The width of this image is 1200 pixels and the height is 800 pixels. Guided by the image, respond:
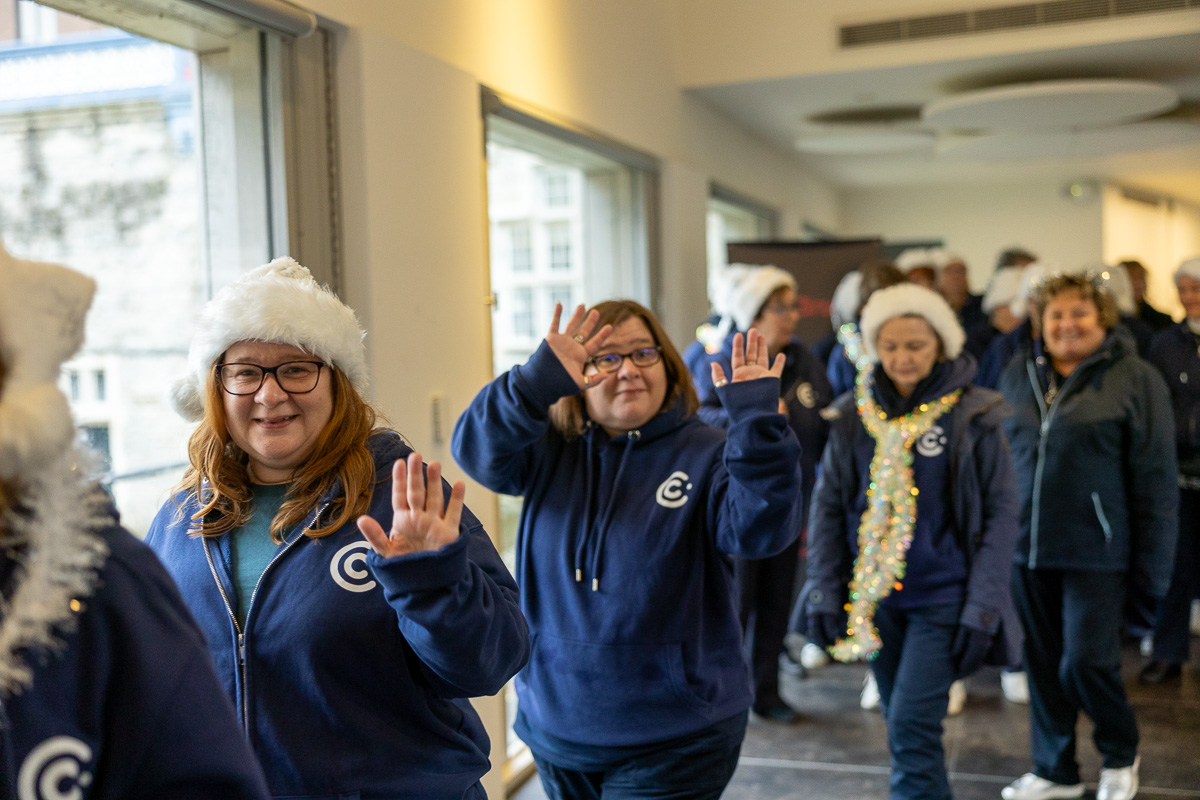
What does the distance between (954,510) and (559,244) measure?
2.46m

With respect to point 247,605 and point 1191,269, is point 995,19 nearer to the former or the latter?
point 1191,269

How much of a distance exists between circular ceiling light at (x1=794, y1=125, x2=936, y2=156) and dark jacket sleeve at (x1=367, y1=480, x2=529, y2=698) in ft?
19.8

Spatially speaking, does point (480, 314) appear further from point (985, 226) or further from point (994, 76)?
point (985, 226)

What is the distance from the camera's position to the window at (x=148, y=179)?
2471mm

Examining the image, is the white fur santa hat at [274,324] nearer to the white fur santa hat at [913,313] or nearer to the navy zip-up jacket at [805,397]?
the white fur santa hat at [913,313]

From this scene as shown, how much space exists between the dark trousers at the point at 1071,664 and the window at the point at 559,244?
2.28 metres

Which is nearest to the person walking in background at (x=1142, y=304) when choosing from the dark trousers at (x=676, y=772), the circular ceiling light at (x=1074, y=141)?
the circular ceiling light at (x=1074, y=141)

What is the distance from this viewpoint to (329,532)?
1.53m

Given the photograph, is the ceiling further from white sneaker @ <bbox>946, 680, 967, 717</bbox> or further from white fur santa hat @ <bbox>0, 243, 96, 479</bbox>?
white fur santa hat @ <bbox>0, 243, 96, 479</bbox>

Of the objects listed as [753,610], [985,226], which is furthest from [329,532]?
[985,226]

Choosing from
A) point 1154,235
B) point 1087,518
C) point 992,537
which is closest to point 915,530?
point 992,537

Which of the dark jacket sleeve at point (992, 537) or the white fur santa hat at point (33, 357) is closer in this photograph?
the white fur santa hat at point (33, 357)

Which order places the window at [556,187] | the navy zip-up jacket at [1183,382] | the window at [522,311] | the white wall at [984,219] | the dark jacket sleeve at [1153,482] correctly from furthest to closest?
1. the white wall at [984,219]
2. the window at [556,187]
3. the navy zip-up jacket at [1183,382]
4. the window at [522,311]
5. the dark jacket sleeve at [1153,482]

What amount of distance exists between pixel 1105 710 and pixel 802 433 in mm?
1498
